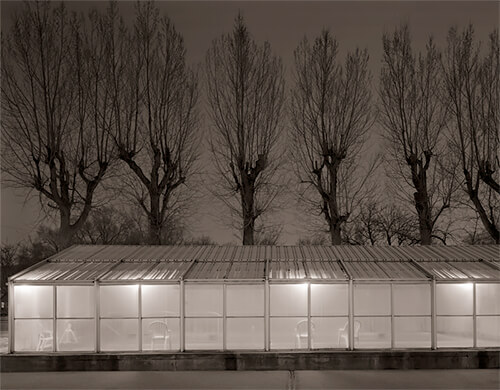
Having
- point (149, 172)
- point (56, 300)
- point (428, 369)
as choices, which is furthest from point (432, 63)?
point (56, 300)

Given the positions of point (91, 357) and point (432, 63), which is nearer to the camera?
point (91, 357)

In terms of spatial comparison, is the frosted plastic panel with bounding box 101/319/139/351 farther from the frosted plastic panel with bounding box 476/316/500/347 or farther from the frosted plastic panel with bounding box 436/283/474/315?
the frosted plastic panel with bounding box 476/316/500/347

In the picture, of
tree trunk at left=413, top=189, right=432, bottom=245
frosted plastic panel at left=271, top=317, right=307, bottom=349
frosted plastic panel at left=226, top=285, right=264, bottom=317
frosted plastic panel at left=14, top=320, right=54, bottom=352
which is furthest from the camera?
tree trunk at left=413, top=189, right=432, bottom=245

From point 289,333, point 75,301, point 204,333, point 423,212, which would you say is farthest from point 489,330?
point 75,301

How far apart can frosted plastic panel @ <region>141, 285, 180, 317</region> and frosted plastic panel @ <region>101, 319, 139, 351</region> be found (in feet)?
1.88

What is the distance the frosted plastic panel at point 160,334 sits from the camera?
19422 millimetres

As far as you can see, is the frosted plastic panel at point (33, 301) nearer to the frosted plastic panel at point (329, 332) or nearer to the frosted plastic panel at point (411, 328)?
the frosted plastic panel at point (329, 332)

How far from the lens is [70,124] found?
29125 millimetres

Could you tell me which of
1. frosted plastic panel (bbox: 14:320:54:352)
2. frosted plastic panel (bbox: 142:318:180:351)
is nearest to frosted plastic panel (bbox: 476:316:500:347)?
frosted plastic panel (bbox: 142:318:180:351)

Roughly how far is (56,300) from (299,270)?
23.7 feet

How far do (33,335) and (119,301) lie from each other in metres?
2.63

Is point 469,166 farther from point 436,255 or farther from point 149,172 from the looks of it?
point 149,172

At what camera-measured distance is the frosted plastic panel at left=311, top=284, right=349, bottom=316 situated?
19.7 meters

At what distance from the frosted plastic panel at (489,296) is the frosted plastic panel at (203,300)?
7712 millimetres
